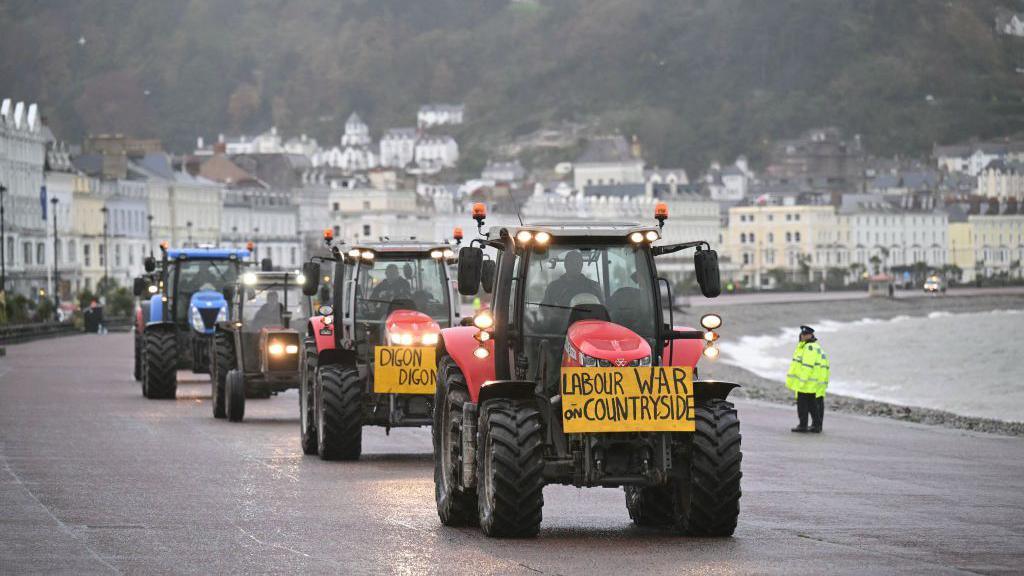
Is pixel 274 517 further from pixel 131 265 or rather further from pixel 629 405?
pixel 131 265

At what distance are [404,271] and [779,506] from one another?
7986 mm

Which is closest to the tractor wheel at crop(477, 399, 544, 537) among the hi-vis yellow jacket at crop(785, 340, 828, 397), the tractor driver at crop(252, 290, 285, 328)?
the hi-vis yellow jacket at crop(785, 340, 828, 397)

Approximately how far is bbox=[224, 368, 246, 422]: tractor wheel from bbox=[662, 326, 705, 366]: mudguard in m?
16.1

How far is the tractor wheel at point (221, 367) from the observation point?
35688 millimetres

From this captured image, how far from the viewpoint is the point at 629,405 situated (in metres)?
17.8

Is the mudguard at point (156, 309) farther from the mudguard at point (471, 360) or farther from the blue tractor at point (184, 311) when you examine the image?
the mudguard at point (471, 360)

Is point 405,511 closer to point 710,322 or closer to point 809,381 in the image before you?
point 710,322

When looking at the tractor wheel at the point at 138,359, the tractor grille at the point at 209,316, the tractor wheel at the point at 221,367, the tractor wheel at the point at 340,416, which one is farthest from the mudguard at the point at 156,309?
the tractor wheel at the point at 340,416

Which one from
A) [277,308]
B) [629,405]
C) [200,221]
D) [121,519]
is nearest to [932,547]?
[629,405]

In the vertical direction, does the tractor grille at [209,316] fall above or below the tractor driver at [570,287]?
below

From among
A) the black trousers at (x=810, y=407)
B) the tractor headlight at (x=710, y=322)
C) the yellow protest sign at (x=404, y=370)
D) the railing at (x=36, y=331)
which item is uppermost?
the tractor headlight at (x=710, y=322)

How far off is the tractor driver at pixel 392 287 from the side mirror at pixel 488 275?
6588 mm

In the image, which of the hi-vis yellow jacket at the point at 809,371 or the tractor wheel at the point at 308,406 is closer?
the tractor wheel at the point at 308,406

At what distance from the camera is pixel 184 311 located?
4378cm
